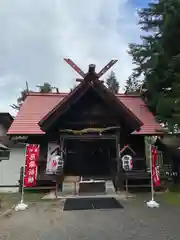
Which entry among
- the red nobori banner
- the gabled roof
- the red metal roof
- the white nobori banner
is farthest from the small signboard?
the red nobori banner

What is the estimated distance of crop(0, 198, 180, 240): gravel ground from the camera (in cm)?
424

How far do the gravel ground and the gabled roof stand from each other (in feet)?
10.9

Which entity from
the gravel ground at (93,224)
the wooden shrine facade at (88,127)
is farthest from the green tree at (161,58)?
the gravel ground at (93,224)

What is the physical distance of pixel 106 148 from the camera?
470 inches

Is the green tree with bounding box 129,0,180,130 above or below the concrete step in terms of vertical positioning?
above

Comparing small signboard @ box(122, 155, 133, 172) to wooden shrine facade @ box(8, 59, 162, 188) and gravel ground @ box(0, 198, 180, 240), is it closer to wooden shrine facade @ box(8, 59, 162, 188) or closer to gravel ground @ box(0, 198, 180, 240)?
wooden shrine facade @ box(8, 59, 162, 188)

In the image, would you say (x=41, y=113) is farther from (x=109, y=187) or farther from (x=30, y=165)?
(x=109, y=187)

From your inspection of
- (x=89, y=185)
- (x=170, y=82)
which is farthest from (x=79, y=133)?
(x=170, y=82)

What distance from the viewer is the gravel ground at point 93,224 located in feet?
13.9

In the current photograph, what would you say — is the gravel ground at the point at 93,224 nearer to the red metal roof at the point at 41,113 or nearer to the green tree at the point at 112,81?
the red metal roof at the point at 41,113

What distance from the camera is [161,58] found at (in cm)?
1082

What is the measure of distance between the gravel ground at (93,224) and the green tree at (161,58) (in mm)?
4653

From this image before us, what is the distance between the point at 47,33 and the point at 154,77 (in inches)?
237

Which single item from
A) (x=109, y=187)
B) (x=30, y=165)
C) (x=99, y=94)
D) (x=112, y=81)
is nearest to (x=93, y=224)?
(x=30, y=165)
